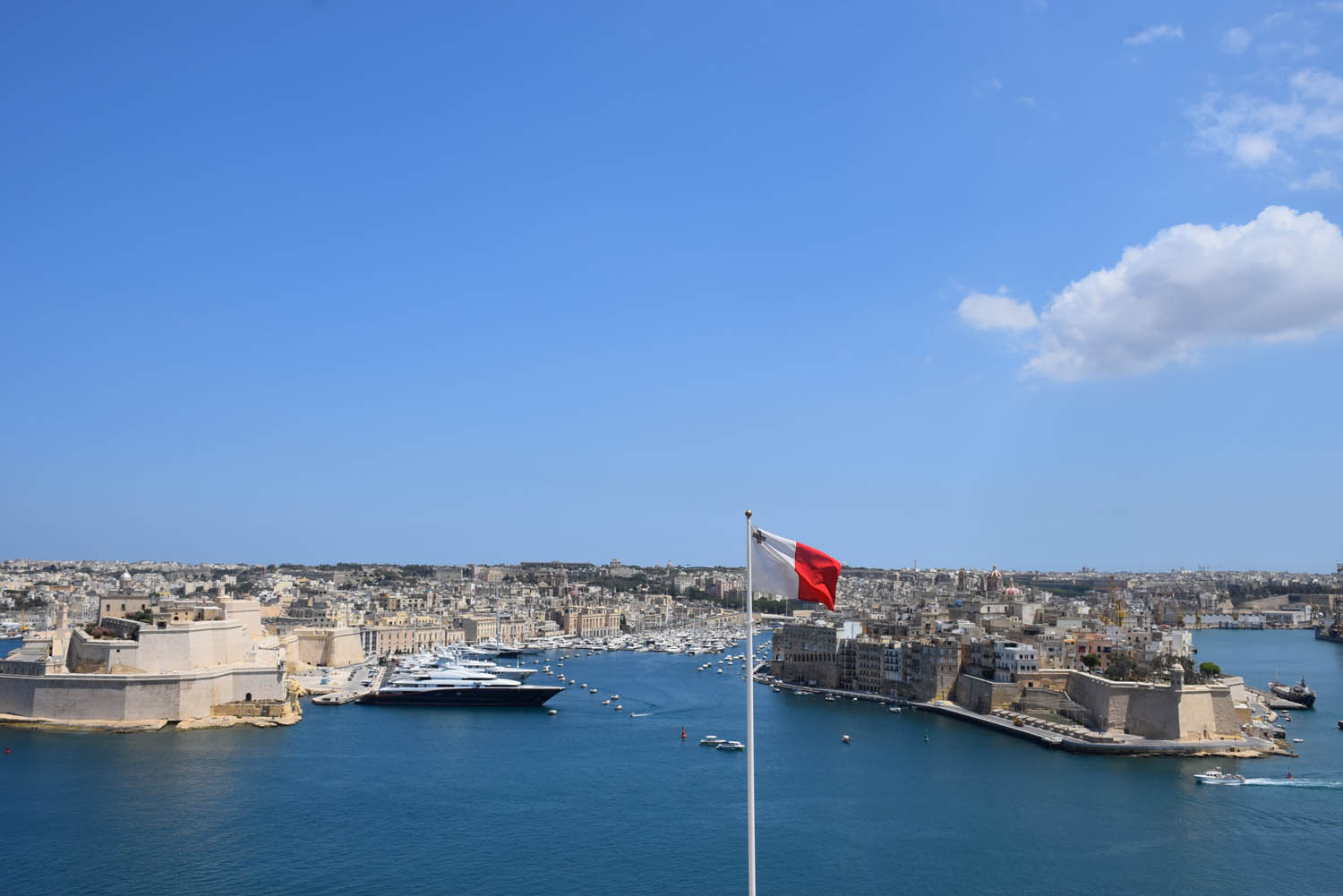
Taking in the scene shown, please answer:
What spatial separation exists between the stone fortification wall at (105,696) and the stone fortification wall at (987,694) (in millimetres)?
19160

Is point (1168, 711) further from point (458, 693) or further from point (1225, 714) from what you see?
point (458, 693)

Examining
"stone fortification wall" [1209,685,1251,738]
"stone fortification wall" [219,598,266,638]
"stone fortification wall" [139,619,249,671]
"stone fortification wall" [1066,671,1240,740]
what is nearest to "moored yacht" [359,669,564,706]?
"stone fortification wall" [219,598,266,638]

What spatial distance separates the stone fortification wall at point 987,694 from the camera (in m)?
26.2

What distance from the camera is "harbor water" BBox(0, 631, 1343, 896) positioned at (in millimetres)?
13242

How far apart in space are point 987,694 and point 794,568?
2265 centimetres

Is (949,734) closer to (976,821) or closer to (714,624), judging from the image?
(976,821)

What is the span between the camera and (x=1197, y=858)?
14.3m

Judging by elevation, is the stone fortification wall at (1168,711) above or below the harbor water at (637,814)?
above

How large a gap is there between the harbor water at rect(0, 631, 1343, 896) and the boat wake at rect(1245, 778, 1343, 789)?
0.21 feet

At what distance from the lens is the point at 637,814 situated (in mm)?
16359

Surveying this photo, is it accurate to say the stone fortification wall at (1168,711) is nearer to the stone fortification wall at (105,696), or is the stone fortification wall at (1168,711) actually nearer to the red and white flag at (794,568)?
the red and white flag at (794,568)

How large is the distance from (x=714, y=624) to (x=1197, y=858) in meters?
53.3

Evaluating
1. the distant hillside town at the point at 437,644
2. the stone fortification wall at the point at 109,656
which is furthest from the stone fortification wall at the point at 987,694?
the stone fortification wall at the point at 109,656

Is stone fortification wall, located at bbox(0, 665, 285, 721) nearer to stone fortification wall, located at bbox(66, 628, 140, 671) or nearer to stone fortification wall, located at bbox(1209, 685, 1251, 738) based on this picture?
stone fortification wall, located at bbox(66, 628, 140, 671)
